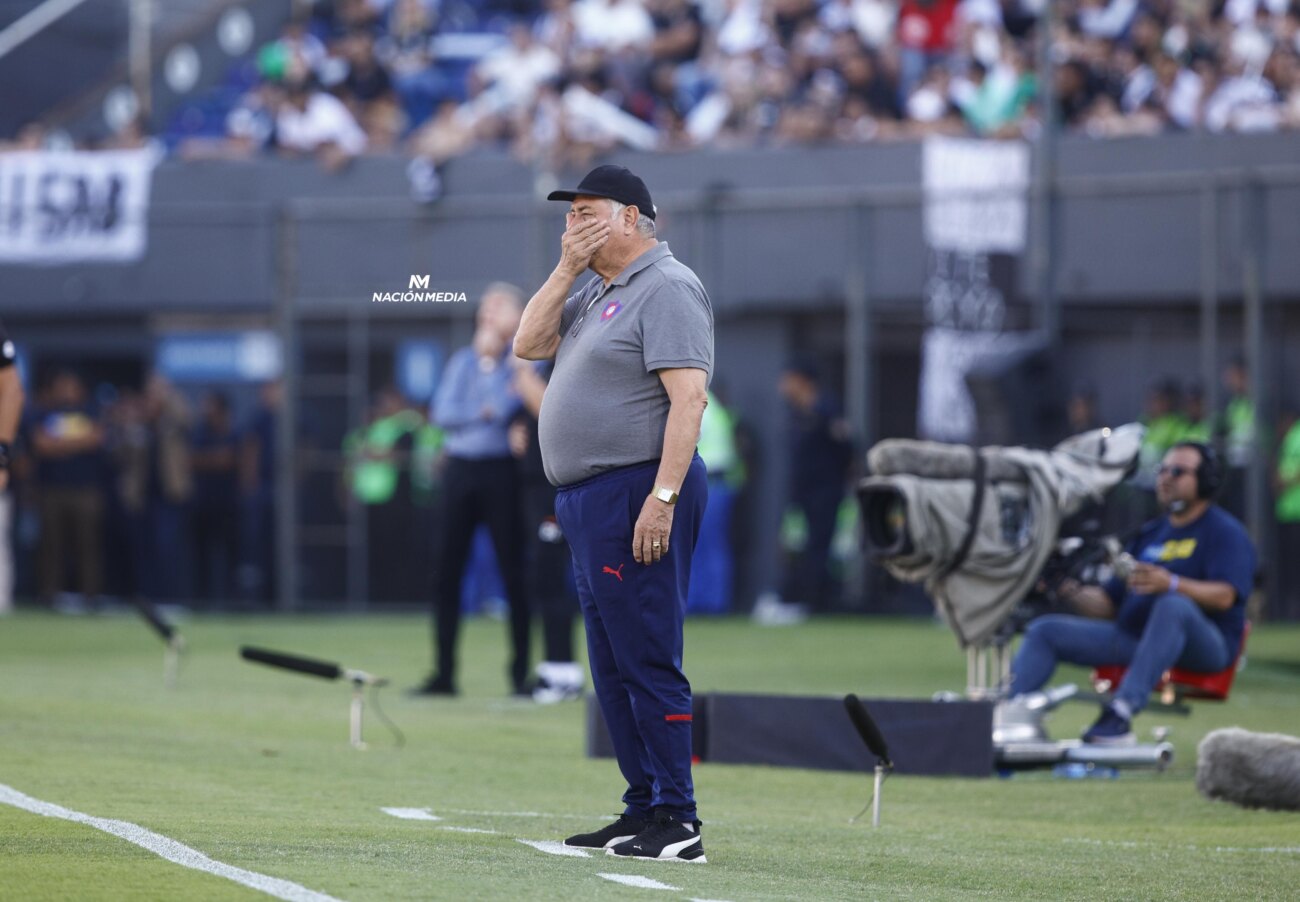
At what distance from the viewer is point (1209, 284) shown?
17.6 m

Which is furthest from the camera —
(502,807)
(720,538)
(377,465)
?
(377,465)

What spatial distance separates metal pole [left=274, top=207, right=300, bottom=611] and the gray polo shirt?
14196 mm

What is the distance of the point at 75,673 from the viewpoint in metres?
14.0

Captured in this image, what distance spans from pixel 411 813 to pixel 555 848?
106 centimetres

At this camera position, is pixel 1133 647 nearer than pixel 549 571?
Yes

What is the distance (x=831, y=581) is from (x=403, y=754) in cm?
999

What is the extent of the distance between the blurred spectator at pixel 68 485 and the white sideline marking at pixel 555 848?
49.4ft

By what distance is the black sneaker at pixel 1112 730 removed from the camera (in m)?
9.55

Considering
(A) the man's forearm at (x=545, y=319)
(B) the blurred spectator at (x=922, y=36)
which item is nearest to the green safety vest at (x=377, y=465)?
(B) the blurred spectator at (x=922, y=36)

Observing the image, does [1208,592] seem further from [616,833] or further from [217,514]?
[217,514]

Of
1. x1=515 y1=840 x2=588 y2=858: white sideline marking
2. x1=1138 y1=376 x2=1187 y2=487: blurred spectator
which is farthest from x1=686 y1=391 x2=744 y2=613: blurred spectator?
x1=515 y1=840 x2=588 y2=858: white sideline marking

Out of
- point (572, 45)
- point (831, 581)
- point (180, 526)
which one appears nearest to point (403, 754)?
point (831, 581)

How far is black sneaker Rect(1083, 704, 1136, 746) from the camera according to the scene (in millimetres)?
9547

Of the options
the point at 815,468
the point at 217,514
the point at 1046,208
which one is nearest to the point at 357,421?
the point at 217,514
